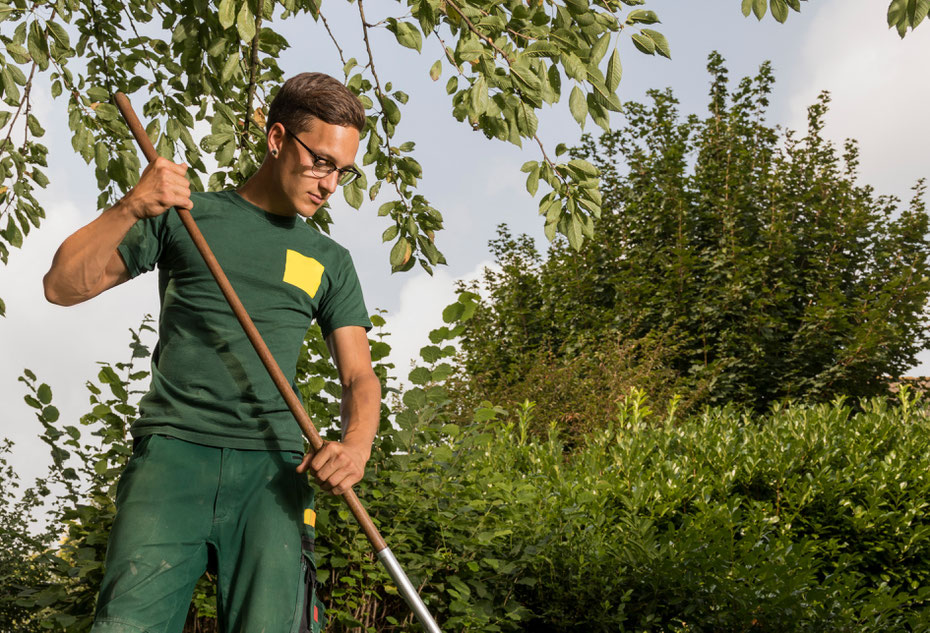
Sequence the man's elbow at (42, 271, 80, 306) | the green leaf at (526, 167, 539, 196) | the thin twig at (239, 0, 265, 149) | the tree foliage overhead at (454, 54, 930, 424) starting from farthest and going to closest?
the tree foliage overhead at (454, 54, 930, 424) < the thin twig at (239, 0, 265, 149) < the green leaf at (526, 167, 539, 196) < the man's elbow at (42, 271, 80, 306)

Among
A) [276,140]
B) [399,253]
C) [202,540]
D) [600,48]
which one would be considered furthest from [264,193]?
[399,253]

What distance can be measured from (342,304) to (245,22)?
110 centimetres

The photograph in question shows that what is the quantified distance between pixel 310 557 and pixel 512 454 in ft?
11.6

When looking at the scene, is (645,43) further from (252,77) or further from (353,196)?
(252,77)

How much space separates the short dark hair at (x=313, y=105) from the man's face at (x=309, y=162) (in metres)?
0.02

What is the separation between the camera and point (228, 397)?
2.05 metres

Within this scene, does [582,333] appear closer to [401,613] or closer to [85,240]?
[401,613]

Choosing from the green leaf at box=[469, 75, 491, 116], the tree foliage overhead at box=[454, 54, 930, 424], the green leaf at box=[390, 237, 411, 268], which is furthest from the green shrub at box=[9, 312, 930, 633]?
the tree foliage overhead at box=[454, 54, 930, 424]

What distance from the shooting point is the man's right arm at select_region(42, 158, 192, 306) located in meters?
1.97

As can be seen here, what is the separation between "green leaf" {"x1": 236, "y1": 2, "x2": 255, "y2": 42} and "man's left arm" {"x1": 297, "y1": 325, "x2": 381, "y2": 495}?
3.73ft

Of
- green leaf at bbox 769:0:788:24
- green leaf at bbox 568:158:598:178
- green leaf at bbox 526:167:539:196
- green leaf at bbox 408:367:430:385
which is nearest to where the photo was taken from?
green leaf at bbox 769:0:788:24

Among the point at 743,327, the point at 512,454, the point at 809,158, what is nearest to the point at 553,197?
the point at 512,454

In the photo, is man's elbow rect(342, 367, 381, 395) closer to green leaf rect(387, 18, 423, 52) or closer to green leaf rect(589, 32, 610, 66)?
green leaf rect(589, 32, 610, 66)

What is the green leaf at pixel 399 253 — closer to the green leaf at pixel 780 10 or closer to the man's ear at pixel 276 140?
the man's ear at pixel 276 140
